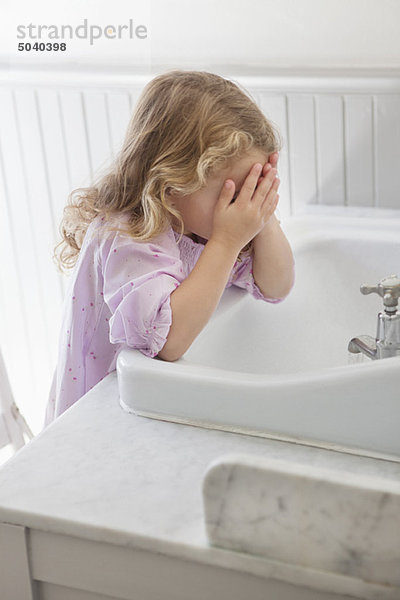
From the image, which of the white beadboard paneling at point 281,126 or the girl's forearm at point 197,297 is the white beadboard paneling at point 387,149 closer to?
the white beadboard paneling at point 281,126

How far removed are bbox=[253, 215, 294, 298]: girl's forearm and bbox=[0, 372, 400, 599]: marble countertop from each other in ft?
0.99

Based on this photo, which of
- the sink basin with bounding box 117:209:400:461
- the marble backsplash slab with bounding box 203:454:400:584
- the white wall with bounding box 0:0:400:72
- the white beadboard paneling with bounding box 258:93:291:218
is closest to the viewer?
the marble backsplash slab with bounding box 203:454:400:584

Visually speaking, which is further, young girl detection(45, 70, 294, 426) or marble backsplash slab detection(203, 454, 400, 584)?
young girl detection(45, 70, 294, 426)

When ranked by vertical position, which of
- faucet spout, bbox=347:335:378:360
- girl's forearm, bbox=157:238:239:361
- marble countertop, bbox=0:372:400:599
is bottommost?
marble countertop, bbox=0:372:400:599

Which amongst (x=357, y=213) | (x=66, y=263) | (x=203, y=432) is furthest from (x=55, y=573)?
(x=357, y=213)

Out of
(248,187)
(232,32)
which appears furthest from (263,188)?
(232,32)

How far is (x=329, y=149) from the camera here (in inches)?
50.6

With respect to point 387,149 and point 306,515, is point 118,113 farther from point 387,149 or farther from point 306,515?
point 306,515

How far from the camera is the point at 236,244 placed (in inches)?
34.2

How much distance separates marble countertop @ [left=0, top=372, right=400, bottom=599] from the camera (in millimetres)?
585

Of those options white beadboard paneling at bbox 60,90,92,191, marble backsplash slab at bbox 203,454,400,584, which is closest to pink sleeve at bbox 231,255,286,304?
marble backsplash slab at bbox 203,454,400,584

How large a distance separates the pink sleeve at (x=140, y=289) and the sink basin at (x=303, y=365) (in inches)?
0.9

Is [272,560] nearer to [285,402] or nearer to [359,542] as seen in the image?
[359,542]

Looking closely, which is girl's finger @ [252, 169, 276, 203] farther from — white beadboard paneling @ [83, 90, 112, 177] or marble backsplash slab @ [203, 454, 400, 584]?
white beadboard paneling @ [83, 90, 112, 177]
